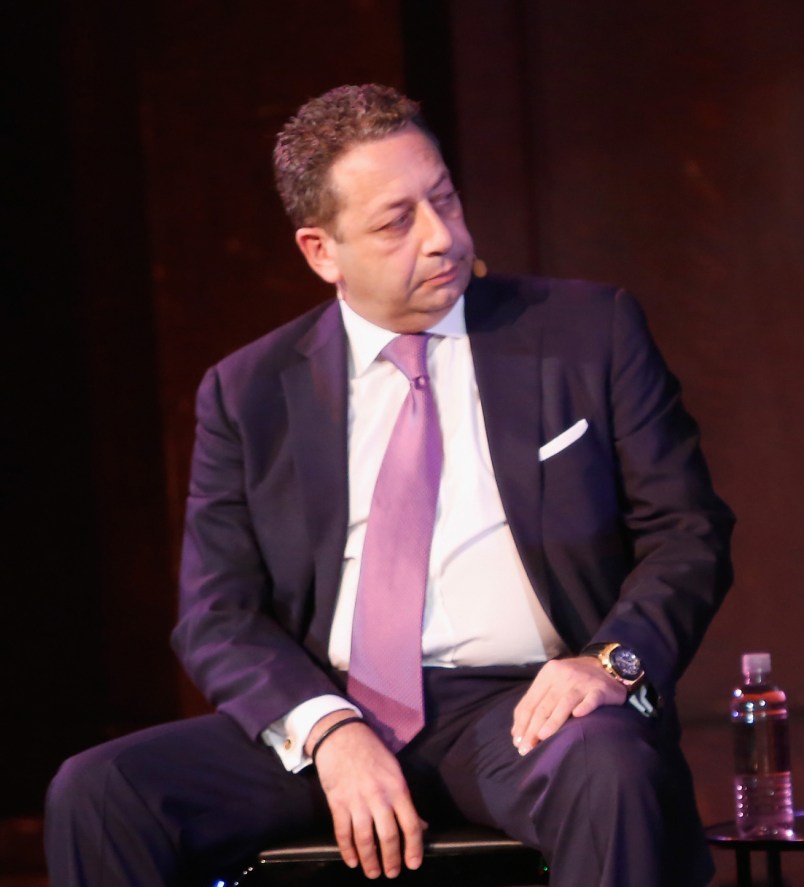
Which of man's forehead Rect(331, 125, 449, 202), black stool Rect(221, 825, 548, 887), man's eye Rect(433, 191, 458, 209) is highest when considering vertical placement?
man's forehead Rect(331, 125, 449, 202)

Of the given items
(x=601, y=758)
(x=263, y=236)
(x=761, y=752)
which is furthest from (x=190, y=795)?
(x=263, y=236)

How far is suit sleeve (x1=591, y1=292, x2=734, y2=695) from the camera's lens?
207 cm

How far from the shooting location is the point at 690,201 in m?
3.83

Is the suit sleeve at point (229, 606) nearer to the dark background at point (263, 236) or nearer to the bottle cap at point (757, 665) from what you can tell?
the bottle cap at point (757, 665)

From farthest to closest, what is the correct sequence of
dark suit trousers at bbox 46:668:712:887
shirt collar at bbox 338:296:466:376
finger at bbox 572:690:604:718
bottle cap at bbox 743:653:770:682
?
bottle cap at bbox 743:653:770:682 → shirt collar at bbox 338:296:466:376 → finger at bbox 572:690:604:718 → dark suit trousers at bbox 46:668:712:887

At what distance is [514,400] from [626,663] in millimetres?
483

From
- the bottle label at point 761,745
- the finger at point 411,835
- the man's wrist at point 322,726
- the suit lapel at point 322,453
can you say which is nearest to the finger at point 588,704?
the finger at point 411,835

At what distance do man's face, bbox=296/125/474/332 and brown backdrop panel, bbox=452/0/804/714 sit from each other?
5.15 ft

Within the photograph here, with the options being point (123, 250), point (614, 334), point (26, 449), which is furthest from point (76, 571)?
point (614, 334)

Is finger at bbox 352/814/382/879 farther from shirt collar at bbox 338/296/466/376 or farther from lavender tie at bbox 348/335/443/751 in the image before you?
shirt collar at bbox 338/296/466/376

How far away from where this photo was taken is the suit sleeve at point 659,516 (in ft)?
6.79

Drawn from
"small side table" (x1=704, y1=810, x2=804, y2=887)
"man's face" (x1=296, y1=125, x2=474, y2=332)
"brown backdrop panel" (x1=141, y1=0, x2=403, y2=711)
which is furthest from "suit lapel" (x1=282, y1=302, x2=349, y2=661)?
"brown backdrop panel" (x1=141, y1=0, x2=403, y2=711)

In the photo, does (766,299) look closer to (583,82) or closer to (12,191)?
(583,82)

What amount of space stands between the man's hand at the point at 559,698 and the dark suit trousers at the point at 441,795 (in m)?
0.02
